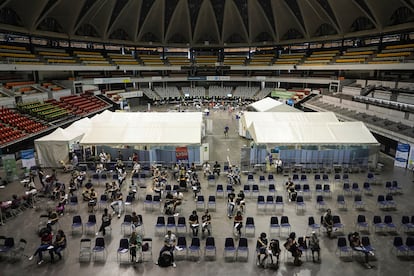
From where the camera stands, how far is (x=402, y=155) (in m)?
21.1

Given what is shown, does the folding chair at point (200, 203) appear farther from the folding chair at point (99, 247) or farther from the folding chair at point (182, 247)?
the folding chair at point (99, 247)

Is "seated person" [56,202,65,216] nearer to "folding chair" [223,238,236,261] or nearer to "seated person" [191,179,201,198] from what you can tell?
"seated person" [191,179,201,198]

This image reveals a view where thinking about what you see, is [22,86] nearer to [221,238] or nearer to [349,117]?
[221,238]

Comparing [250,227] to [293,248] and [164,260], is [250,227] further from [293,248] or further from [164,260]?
[164,260]

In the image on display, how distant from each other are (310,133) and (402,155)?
693 cm

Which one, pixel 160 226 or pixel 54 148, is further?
pixel 54 148

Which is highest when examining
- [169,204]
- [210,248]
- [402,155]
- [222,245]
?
[402,155]

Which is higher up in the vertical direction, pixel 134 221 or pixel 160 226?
pixel 134 221

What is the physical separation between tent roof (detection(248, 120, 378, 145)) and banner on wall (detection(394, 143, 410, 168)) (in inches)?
82.0

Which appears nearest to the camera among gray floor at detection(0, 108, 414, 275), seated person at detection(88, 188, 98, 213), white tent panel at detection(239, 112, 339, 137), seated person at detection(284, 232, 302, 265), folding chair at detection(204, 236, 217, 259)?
gray floor at detection(0, 108, 414, 275)

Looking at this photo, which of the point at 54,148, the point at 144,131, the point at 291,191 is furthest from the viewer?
the point at 144,131

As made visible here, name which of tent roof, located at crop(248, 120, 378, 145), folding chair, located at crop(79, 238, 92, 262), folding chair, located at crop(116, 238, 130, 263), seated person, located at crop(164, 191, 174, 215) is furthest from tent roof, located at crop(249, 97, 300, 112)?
folding chair, located at crop(79, 238, 92, 262)

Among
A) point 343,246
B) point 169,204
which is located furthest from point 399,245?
point 169,204

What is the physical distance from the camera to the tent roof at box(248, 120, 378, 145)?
67.9ft
